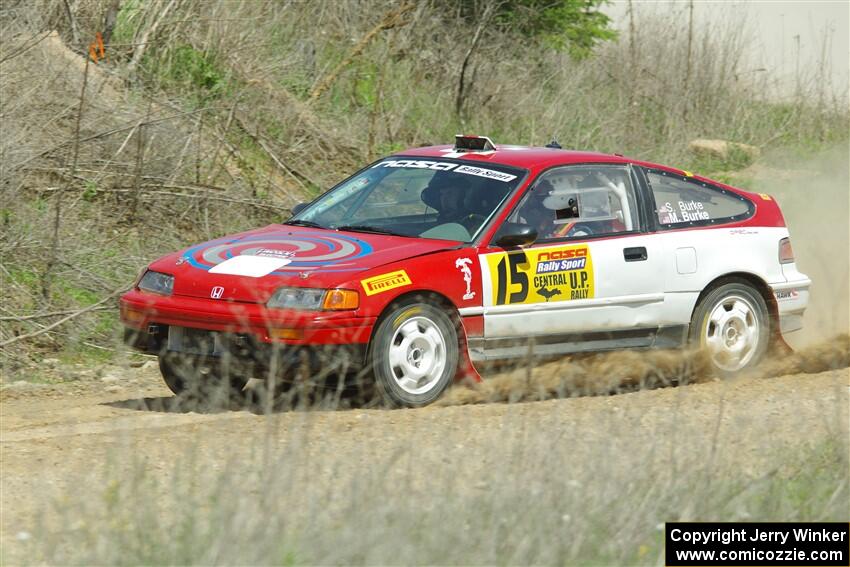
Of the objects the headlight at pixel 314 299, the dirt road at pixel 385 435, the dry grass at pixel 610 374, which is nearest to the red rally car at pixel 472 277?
the headlight at pixel 314 299

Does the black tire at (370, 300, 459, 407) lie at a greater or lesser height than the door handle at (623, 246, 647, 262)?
lesser

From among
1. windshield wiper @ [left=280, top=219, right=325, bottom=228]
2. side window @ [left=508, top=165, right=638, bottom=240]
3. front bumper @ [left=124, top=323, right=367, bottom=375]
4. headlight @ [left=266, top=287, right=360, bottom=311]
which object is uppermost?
side window @ [left=508, top=165, right=638, bottom=240]

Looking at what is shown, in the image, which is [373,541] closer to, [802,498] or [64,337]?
[802,498]

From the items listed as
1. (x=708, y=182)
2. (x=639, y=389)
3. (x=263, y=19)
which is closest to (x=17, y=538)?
(x=639, y=389)

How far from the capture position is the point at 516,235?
7.89 meters

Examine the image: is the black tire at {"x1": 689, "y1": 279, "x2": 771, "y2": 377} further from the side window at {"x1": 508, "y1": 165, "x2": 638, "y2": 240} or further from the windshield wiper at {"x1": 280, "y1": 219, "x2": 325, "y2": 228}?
the windshield wiper at {"x1": 280, "y1": 219, "x2": 325, "y2": 228}

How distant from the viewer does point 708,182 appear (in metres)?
9.19

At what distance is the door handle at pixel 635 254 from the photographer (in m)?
8.47

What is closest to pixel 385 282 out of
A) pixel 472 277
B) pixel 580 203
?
pixel 472 277

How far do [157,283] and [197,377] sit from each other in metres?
0.59

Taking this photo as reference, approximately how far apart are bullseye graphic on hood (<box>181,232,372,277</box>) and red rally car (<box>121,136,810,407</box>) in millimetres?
16

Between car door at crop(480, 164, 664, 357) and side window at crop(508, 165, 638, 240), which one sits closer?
car door at crop(480, 164, 664, 357)

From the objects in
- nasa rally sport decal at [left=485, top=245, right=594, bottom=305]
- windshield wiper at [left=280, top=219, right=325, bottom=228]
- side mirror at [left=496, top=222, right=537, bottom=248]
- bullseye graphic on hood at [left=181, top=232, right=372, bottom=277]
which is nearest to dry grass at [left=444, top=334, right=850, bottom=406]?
nasa rally sport decal at [left=485, top=245, right=594, bottom=305]

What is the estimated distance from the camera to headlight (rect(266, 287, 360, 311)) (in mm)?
7211
